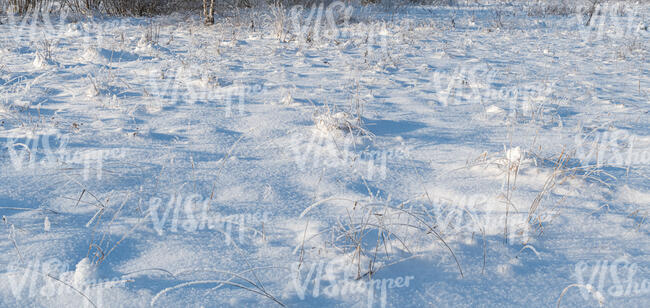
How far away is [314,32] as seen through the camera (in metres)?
7.41

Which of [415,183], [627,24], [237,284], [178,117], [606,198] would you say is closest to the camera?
[237,284]

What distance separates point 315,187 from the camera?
2316 mm

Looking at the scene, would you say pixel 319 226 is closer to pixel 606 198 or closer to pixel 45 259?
pixel 45 259

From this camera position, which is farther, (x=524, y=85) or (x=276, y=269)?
(x=524, y=85)

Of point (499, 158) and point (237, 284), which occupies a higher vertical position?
point (499, 158)

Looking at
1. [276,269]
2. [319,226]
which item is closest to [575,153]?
[319,226]

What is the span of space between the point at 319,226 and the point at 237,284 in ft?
1.88

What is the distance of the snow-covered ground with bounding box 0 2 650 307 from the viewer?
1591 mm

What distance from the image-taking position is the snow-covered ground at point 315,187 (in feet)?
5.22

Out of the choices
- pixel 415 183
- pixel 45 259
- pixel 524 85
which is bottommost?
pixel 45 259

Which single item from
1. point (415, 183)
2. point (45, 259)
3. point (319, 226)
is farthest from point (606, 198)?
point (45, 259)

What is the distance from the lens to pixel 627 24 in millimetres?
10359

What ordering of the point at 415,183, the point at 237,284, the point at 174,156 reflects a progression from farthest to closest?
the point at 174,156 < the point at 415,183 < the point at 237,284

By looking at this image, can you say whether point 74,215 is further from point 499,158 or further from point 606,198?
point 606,198
